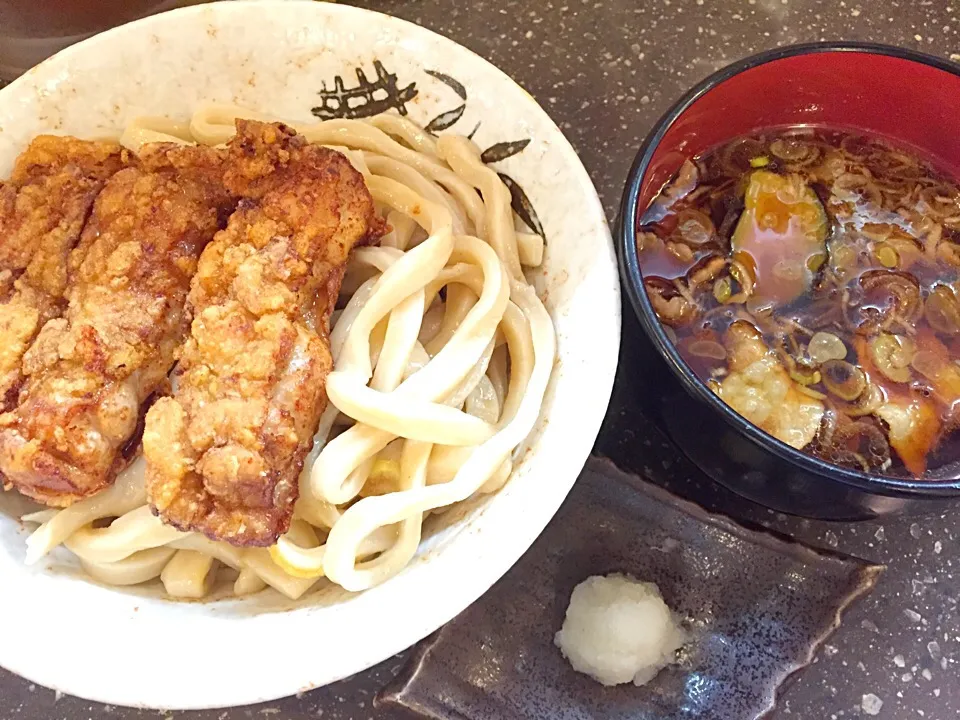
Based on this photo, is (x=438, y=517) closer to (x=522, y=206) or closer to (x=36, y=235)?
(x=522, y=206)

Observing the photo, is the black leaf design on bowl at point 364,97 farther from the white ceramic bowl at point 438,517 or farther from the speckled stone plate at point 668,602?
the speckled stone plate at point 668,602

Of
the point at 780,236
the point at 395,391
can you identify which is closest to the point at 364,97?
the point at 395,391

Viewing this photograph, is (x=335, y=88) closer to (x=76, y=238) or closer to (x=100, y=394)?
(x=76, y=238)

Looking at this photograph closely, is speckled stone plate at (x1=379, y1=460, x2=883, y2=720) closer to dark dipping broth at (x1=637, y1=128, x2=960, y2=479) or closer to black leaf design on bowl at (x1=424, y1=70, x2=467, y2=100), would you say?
dark dipping broth at (x1=637, y1=128, x2=960, y2=479)

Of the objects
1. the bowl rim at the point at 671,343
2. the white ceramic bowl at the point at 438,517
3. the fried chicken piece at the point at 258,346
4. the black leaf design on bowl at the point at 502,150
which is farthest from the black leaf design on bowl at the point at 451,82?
the bowl rim at the point at 671,343

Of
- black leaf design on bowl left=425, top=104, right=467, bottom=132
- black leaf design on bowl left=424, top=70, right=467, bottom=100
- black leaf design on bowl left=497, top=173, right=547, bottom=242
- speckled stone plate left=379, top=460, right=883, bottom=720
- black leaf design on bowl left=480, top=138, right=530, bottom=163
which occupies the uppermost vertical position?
black leaf design on bowl left=424, top=70, right=467, bottom=100

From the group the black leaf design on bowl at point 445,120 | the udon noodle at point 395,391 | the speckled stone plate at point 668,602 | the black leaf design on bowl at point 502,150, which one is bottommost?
the speckled stone plate at point 668,602

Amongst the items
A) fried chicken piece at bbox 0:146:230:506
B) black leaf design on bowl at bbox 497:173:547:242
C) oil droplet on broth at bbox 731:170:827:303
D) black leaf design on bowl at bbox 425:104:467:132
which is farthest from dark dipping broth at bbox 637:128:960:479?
fried chicken piece at bbox 0:146:230:506
